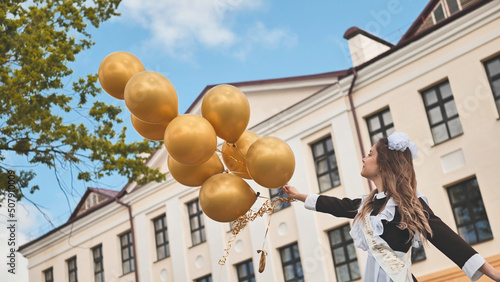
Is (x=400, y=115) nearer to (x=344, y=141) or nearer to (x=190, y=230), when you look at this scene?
(x=344, y=141)

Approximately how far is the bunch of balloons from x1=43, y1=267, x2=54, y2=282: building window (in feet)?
72.0

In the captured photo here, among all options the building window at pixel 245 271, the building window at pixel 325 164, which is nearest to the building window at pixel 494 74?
the building window at pixel 325 164

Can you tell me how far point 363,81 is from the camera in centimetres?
1650

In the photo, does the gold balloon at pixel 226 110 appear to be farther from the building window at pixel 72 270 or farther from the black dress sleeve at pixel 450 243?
the building window at pixel 72 270

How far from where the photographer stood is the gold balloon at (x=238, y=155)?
4.90 meters

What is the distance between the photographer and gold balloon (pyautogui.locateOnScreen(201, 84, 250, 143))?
4.62 metres

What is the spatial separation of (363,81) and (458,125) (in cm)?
298

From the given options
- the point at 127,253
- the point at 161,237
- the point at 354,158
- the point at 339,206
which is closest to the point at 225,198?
the point at 339,206

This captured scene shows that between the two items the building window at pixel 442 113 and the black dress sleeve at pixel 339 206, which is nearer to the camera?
the black dress sleeve at pixel 339 206

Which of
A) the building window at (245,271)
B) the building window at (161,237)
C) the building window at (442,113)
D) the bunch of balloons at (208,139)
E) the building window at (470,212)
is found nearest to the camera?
the bunch of balloons at (208,139)

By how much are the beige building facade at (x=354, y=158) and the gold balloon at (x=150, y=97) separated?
34.1 feet

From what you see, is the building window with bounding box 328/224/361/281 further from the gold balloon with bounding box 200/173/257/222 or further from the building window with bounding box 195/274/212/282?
the gold balloon with bounding box 200/173/257/222

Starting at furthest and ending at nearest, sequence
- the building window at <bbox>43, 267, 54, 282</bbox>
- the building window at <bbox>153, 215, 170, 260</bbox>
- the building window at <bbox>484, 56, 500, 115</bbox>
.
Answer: the building window at <bbox>43, 267, 54, 282</bbox> < the building window at <bbox>153, 215, 170, 260</bbox> < the building window at <bbox>484, 56, 500, 115</bbox>

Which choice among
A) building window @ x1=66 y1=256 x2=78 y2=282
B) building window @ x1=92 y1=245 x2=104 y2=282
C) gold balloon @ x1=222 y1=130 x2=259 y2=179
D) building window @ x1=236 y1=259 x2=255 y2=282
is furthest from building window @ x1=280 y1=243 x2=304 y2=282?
gold balloon @ x1=222 y1=130 x2=259 y2=179
